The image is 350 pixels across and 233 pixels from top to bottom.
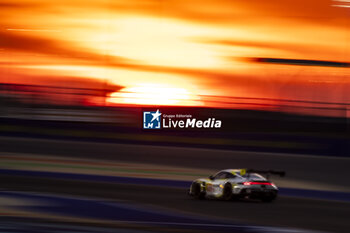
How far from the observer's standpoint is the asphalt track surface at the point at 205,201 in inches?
419

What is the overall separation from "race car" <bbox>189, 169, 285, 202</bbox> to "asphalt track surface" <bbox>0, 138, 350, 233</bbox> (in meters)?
0.18

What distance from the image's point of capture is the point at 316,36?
19.6 m

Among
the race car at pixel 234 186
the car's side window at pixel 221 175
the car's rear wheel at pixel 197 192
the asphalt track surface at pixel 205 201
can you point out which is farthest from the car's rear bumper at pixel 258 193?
the car's rear wheel at pixel 197 192

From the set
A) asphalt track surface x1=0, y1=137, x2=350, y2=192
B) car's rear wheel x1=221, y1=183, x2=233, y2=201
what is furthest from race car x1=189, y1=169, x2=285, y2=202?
asphalt track surface x1=0, y1=137, x2=350, y2=192

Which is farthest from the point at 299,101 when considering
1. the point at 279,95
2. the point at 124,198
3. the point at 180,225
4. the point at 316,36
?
the point at 180,225

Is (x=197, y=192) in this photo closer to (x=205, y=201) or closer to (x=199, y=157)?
(x=205, y=201)

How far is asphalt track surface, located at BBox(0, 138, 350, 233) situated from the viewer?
10.6 metres

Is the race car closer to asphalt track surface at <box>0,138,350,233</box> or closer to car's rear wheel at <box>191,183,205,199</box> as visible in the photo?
car's rear wheel at <box>191,183,205,199</box>

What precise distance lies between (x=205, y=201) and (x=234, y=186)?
0.62 metres

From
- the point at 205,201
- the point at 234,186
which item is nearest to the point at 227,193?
the point at 234,186

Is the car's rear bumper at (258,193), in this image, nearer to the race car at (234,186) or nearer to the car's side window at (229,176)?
the race car at (234,186)

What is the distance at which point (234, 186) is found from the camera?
39.4ft

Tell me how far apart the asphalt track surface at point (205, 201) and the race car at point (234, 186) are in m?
0.18

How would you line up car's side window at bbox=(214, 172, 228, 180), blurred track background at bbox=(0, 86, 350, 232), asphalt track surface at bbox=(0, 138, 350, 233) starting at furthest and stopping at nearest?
car's side window at bbox=(214, 172, 228, 180)
asphalt track surface at bbox=(0, 138, 350, 233)
blurred track background at bbox=(0, 86, 350, 232)
